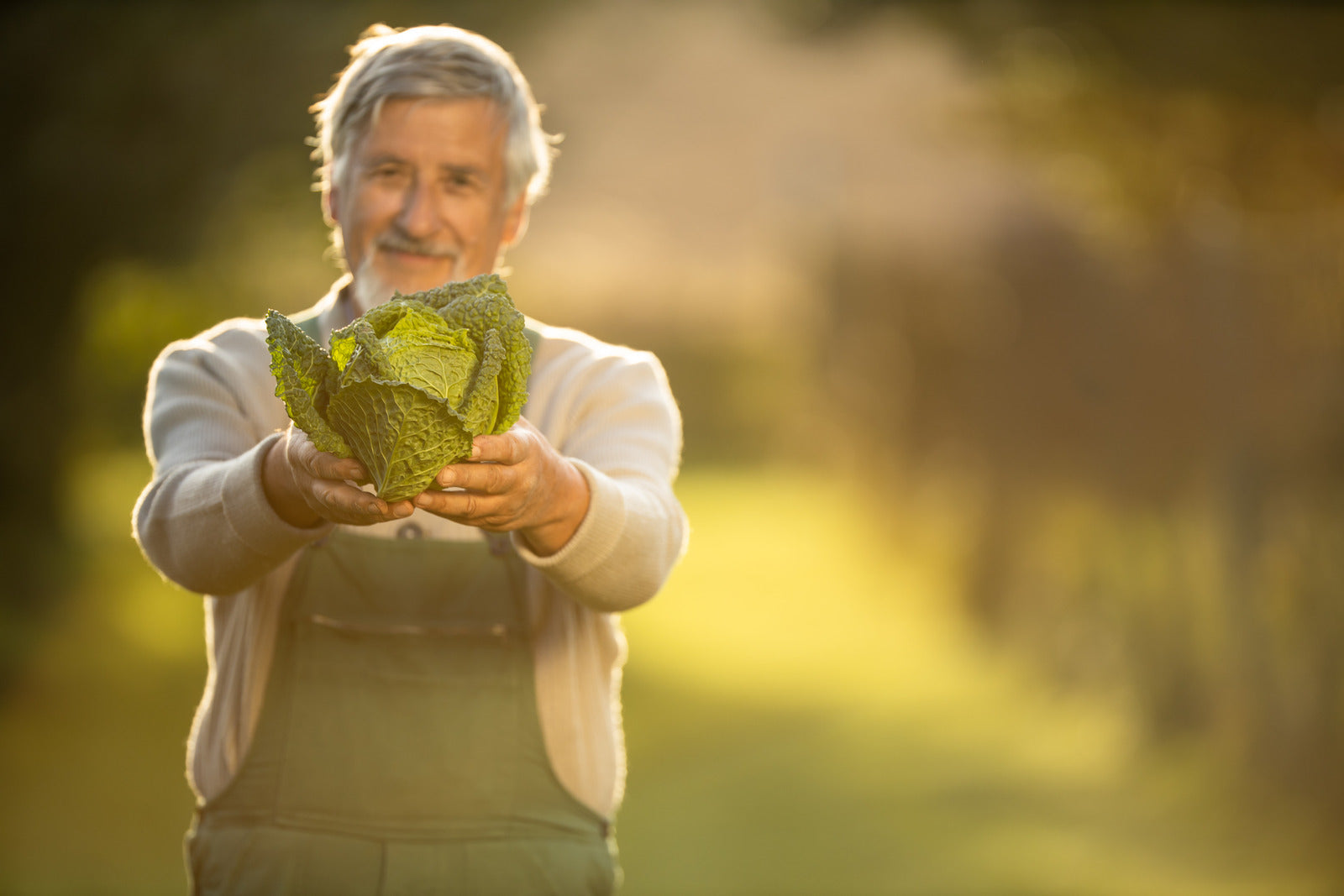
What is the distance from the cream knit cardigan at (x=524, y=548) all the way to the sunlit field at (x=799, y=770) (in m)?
4.17

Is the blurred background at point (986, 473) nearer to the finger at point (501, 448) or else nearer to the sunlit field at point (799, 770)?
the sunlit field at point (799, 770)

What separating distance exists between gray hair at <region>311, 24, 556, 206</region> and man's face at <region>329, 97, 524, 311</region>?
0.07ft

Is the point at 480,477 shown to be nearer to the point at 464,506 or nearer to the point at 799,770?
the point at 464,506

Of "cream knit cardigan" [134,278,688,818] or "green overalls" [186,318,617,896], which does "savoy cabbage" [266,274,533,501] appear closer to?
"cream knit cardigan" [134,278,688,818]

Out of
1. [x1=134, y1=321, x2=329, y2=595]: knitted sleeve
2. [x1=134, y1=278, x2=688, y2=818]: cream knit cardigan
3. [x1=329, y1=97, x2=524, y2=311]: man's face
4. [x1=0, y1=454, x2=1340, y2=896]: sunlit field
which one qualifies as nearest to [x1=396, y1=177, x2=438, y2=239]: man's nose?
[x1=329, y1=97, x2=524, y2=311]: man's face

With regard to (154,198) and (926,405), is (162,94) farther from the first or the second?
(926,405)

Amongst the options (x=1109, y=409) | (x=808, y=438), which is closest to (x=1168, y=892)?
(x=1109, y=409)

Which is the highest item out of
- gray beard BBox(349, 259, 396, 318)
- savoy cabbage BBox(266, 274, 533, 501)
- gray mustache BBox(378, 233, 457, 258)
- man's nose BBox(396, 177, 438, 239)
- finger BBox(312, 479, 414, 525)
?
man's nose BBox(396, 177, 438, 239)

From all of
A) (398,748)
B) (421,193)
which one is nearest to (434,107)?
(421,193)

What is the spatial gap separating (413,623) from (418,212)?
0.73 meters

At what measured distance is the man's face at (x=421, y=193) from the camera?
2.25 metres

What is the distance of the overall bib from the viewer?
2.27 m

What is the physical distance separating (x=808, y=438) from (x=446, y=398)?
49.4 feet

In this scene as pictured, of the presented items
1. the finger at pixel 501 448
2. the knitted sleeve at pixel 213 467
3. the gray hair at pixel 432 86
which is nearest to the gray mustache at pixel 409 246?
the gray hair at pixel 432 86
